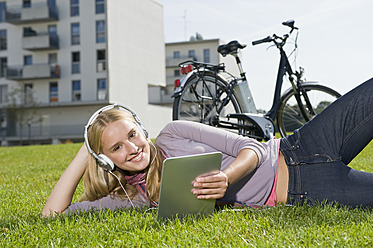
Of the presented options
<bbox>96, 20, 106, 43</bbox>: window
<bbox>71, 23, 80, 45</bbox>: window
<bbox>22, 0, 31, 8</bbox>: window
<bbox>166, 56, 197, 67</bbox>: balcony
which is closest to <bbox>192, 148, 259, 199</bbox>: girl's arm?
<bbox>96, 20, 106, 43</bbox>: window

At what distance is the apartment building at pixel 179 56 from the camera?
5662 cm

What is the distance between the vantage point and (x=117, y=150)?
99.8 inches

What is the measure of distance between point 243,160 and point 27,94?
41169 millimetres

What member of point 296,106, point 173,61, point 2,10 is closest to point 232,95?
point 296,106

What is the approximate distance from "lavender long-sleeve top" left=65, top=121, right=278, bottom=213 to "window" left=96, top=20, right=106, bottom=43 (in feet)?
125

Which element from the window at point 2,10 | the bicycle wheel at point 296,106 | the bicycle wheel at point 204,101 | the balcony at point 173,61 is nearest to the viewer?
the bicycle wheel at point 204,101

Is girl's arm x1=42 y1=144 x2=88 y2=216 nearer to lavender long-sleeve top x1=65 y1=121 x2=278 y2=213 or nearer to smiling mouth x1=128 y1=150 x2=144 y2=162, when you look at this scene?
lavender long-sleeve top x1=65 y1=121 x2=278 y2=213

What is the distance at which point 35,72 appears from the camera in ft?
131

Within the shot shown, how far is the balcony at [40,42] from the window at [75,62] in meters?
1.72

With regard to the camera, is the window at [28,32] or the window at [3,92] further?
the window at [3,92]

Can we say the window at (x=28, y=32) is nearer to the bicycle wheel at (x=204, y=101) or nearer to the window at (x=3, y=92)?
the window at (x=3, y=92)

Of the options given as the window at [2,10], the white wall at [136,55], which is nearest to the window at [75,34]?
the white wall at [136,55]

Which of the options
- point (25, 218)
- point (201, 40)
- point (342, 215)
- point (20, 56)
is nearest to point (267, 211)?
point (342, 215)

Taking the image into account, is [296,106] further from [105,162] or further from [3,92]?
[3,92]
